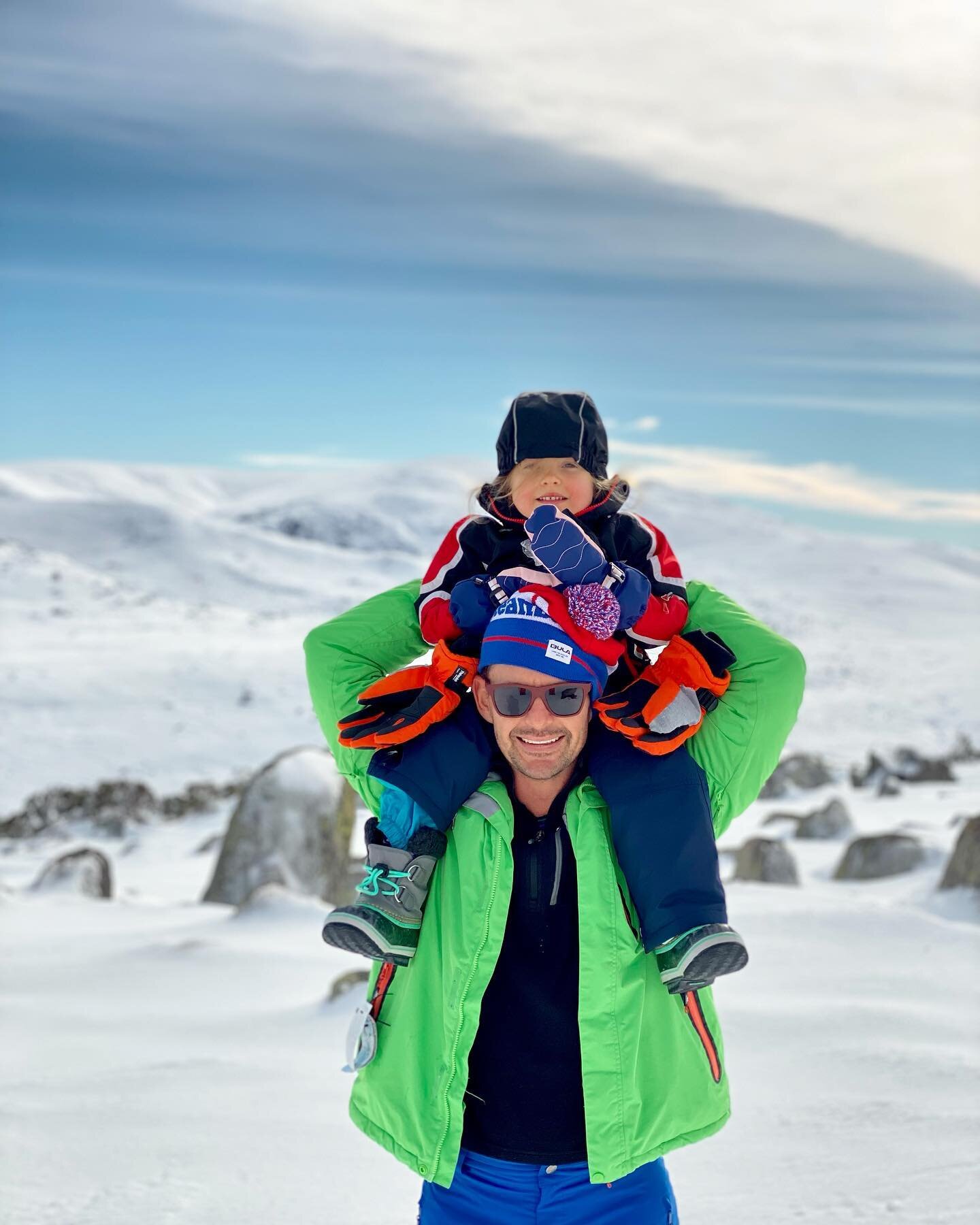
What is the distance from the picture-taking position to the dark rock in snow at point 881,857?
7785mm

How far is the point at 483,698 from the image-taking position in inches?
86.8

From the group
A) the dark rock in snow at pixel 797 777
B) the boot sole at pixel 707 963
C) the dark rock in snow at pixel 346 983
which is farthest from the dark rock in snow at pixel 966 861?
the dark rock in snow at pixel 797 777

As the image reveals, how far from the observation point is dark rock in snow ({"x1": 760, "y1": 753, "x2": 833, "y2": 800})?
1334 cm

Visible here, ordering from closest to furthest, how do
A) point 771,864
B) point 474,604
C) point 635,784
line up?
point 635,784, point 474,604, point 771,864

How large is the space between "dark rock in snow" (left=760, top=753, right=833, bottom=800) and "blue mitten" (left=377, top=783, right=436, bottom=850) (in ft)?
38.5

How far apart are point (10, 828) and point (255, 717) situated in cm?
582

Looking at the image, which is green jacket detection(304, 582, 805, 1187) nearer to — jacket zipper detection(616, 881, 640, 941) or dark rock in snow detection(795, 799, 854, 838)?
jacket zipper detection(616, 881, 640, 941)

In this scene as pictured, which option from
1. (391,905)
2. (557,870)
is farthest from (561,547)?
(391,905)

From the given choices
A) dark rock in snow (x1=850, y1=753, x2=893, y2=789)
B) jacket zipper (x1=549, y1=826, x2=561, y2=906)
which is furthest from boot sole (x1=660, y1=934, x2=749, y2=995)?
dark rock in snow (x1=850, y1=753, x2=893, y2=789)

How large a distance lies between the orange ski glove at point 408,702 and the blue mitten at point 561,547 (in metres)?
0.28

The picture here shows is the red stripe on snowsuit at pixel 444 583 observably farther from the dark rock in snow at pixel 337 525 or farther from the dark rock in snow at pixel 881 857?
the dark rock in snow at pixel 337 525

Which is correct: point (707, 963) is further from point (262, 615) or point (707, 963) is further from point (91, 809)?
point (262, 615)

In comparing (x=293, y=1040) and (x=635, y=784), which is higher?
(x=635, y=784)

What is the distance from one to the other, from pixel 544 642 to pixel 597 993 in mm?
665
